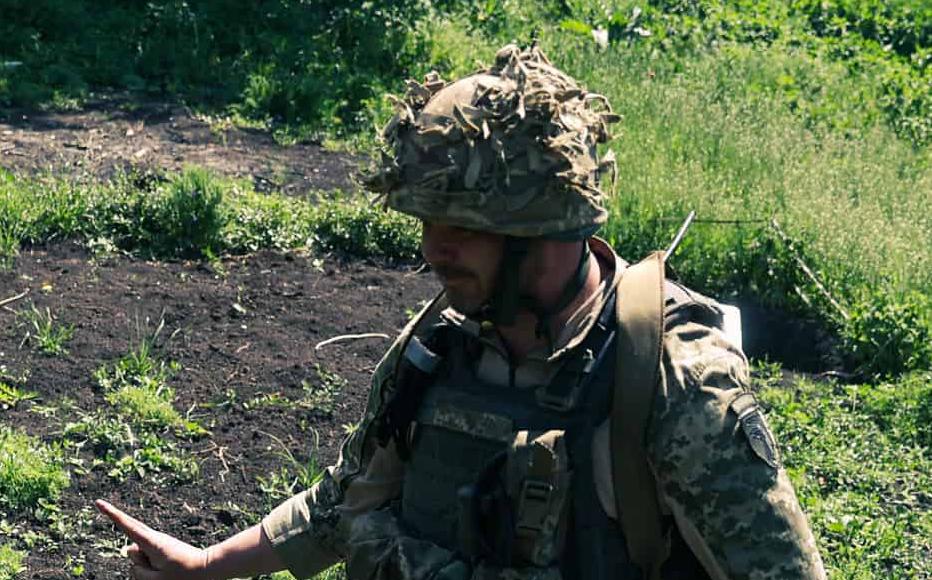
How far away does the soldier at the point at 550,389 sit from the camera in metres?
2.87

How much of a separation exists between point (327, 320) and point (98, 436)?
1377mm

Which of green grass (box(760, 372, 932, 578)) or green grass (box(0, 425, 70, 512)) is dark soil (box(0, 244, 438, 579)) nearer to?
green grass (box(0, 425, 70, 512))

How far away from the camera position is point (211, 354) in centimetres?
625

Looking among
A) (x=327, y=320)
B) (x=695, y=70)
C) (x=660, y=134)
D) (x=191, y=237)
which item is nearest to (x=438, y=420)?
(x=327, y=320)

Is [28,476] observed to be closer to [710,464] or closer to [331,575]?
[331,575]

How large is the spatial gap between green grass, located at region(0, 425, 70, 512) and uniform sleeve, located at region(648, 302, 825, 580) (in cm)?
283

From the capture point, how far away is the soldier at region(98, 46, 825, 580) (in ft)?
9.42

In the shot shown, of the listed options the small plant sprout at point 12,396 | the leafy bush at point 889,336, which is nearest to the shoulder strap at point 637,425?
the small plant sprout at point 12,396

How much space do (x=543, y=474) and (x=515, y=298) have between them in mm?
328

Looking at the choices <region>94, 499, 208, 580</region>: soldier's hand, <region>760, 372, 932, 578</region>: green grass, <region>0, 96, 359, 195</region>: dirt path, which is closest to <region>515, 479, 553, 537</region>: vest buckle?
<region>94, 499, 208, 580</region>: soldier's hand

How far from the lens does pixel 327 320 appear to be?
666 centimetres

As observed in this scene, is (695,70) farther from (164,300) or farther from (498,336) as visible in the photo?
(498,336)

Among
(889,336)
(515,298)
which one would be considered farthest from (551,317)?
(889,336)

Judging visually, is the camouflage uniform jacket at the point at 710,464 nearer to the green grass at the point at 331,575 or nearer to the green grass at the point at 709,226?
the green grass at the point at 331,575
